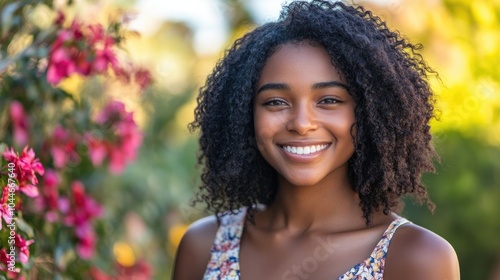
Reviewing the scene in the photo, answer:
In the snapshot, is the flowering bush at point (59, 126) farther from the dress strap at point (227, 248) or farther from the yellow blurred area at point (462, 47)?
the yellow blurred area at point (462, 47)

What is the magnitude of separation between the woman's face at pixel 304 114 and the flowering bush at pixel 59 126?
0.61 m

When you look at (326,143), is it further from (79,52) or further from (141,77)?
(141,77)

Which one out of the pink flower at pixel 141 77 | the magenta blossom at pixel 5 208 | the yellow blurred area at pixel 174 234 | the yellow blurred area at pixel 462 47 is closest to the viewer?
the magenta blossom at pixel 5 208

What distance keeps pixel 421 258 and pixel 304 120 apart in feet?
1.57

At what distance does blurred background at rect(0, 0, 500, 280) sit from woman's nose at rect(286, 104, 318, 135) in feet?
6.54

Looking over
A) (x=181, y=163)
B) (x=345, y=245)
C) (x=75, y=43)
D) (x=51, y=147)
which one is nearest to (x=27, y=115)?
(x=51, y=147)

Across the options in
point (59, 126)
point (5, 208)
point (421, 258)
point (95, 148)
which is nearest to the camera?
point (5, 208)

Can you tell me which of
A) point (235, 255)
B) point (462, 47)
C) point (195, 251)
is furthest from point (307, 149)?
point (462, 47)

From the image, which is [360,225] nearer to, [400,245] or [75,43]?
[400,245]

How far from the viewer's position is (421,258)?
2492mm

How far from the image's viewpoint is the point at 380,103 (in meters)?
2.63

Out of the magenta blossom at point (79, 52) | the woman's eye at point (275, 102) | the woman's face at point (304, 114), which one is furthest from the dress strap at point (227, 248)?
the magenta blossom at point (79, 52)

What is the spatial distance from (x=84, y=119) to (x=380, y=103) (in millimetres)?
1089

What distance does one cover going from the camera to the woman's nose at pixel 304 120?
101 inches
